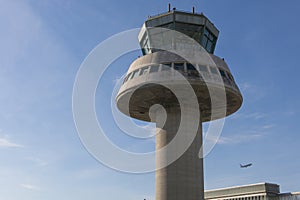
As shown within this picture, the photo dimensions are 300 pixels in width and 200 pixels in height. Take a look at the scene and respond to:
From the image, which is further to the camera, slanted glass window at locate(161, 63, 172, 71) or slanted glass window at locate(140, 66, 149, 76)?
slanted glass window at locate(140, 66, 149, 76)

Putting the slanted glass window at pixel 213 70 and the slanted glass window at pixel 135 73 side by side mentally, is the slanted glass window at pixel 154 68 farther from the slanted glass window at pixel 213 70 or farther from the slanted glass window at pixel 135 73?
the slanted glass window at pixel 213 70

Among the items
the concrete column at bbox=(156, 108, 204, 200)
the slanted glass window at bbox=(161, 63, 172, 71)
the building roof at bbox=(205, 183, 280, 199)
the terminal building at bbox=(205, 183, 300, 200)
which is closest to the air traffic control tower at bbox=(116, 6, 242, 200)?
the concrete column at bbox=(156, 108, 204, 200)

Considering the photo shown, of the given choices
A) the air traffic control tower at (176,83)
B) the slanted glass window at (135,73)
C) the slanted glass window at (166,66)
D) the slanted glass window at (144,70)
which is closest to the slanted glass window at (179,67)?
the air traffic control tower at (176,83)

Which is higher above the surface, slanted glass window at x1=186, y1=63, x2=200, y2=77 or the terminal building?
the terminal building

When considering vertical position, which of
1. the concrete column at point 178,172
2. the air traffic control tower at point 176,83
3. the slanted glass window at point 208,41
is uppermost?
the slanted glass window at point 208,41

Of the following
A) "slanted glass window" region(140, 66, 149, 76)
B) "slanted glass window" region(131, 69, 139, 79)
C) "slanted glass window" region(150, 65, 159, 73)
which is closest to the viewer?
"slanted glass window" region(150, 65, 159, 73)

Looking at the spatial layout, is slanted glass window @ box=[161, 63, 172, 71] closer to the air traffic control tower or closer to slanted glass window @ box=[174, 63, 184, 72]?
the air traffic control tower

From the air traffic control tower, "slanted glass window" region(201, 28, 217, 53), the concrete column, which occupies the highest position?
"slanted glass window" region(201, 28, 217, 53)

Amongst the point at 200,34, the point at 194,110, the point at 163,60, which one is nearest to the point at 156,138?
the point at 194,110

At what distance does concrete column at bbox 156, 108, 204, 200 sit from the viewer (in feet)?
152

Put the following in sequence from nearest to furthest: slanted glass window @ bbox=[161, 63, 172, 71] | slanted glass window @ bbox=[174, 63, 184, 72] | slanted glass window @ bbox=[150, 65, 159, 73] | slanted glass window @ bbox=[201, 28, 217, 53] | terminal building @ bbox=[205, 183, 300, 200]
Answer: slanted glass window @ bbox=[174, 63, 184, 72]
slanted glass window @ bbox=[161, 63, 172, 71]
slanted glass window @ bbox=[150, 65, 159, 73]
slanted glass window @ bbox=[201, 28, 217, 53]
terminal building @ bbox=[205, 183, 300, 200]

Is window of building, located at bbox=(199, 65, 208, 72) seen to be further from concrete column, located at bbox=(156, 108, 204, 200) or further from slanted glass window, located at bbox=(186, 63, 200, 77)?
concrete column, located at bbox=(156, 108, 204, 200)

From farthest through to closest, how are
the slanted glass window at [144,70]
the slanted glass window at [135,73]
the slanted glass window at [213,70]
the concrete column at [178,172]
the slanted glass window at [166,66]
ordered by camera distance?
the slanted glass window at [135,73] → the slanted glass window at [144,70] → the slanted glass window at [213,70] → the slanted glass window at [166,66] → the concrete column at [178,172]

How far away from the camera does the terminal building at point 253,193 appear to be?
110 meters
